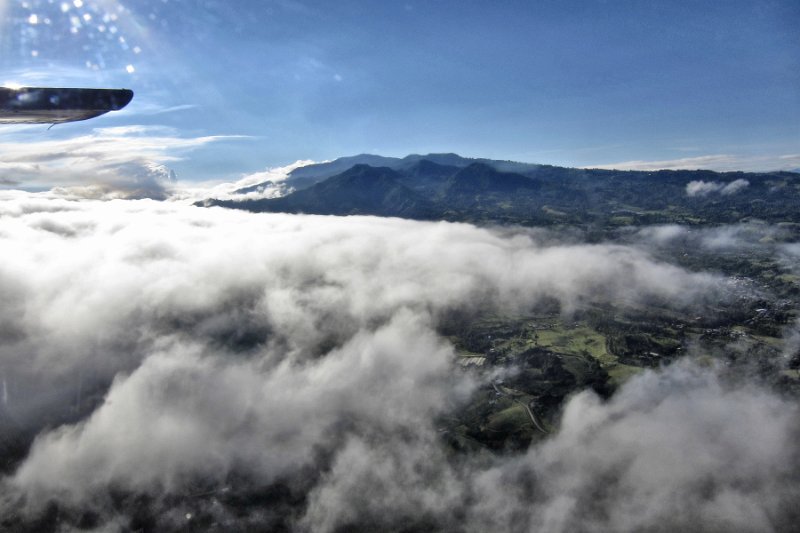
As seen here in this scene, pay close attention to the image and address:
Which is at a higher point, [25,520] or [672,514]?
A: [672,514]

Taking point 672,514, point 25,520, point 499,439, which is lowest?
point 25,520

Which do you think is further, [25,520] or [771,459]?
[771,459]

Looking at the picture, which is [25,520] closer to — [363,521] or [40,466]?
[40,466]

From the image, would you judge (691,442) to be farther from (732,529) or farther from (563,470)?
(563,470)

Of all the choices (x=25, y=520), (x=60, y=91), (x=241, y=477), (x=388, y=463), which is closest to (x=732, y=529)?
(x=388, y=463)

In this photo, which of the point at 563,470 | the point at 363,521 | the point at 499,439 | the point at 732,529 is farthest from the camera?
the point at 499,439

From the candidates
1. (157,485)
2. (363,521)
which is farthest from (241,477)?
(363,521)

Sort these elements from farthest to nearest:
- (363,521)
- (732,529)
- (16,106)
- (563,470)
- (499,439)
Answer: (499,439), (563,470), (363,521), (732,529), (16,106)
